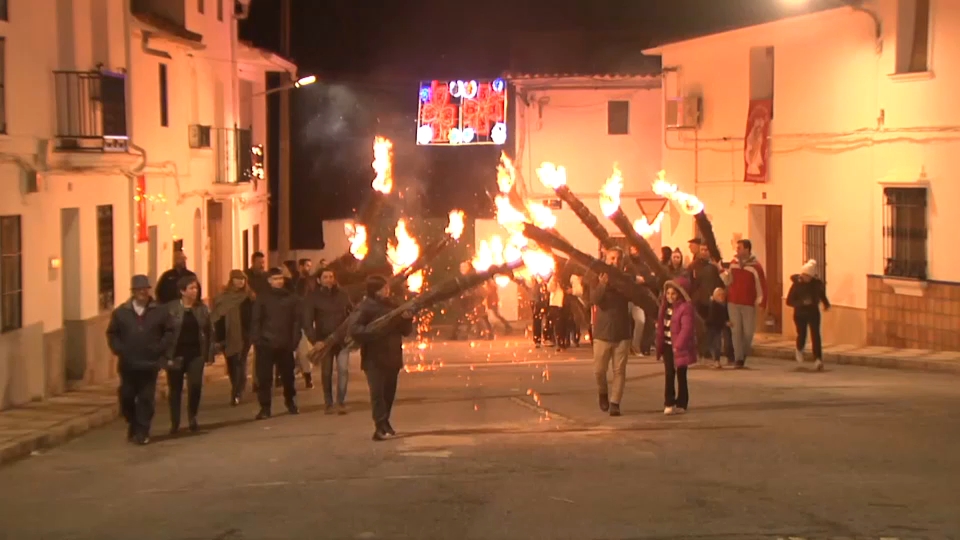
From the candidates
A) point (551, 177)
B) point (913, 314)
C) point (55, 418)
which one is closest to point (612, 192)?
point (551, 177)

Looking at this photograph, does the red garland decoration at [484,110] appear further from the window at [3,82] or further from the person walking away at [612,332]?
the person walking away at [612,332]

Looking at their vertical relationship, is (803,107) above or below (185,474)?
above

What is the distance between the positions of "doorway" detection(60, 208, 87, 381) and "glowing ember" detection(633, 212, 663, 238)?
49.4 feet

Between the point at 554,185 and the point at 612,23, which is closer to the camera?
the point at 554,185

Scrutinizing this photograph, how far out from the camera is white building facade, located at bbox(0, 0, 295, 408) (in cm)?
1781

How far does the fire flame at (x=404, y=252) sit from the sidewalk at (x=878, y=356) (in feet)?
48.2

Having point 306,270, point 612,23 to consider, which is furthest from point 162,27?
point 612,23

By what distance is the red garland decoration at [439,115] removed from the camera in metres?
41.1

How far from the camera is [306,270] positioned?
19859mm

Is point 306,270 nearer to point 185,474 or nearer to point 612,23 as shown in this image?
point 185,474

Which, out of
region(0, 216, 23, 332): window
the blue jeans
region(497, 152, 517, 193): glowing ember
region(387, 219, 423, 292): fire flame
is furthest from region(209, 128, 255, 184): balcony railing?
the blue jeans

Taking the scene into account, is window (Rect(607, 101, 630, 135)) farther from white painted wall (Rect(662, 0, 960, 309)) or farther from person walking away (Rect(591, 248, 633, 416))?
person walking away (Rect(591, 248, 633, 416))

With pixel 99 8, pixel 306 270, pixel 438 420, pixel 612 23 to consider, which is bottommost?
pixel 438 420

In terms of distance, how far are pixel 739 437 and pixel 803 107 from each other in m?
14.7
